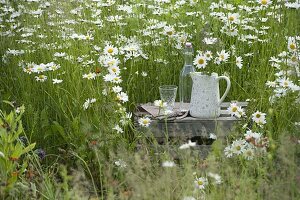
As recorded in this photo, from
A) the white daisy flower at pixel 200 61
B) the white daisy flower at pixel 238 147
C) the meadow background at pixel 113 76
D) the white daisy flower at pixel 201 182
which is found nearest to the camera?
the white daisy flower at pixel 201 182

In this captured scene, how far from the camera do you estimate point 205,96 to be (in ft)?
10.0

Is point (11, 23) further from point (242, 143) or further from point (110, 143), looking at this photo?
point (242, 143)

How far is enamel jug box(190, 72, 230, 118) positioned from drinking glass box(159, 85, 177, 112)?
118 millimetres

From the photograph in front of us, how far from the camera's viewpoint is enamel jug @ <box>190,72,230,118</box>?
3059 mm

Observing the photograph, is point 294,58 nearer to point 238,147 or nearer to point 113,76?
point 238,147

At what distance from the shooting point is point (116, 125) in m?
3.11

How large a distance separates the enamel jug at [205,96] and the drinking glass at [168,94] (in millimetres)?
118

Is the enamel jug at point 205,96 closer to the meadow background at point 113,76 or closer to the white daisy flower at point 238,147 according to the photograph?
the meadow background at point 113,76

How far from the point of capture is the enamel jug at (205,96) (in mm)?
3059

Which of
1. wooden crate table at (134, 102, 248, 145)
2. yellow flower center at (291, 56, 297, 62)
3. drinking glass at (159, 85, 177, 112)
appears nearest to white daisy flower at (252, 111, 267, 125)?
wooden crate table at (134, 102, 248, 145)

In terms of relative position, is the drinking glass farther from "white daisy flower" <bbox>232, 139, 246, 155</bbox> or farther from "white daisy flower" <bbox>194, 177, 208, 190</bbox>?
"white daisy flower" <bbox>194, 177, 208, 190</bbox>

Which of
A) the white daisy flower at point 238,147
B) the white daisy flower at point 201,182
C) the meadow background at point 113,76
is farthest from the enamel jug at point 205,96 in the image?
the white daisy flower at point 201,182

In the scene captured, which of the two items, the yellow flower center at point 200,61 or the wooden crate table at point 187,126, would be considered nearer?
the wooden crate table at point 187,126

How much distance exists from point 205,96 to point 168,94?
205 millimetres
